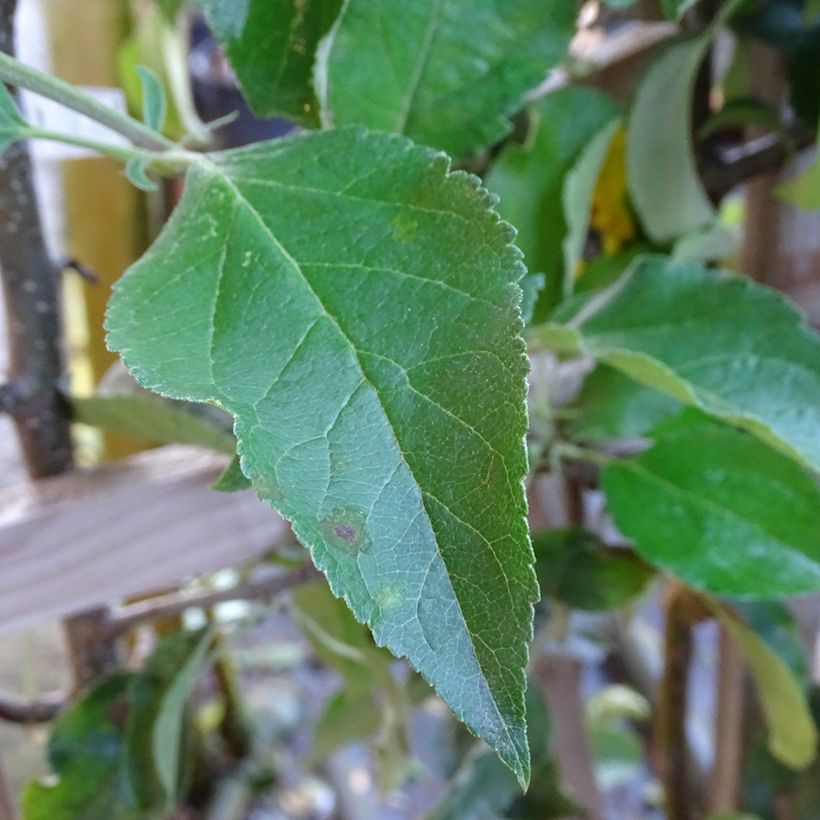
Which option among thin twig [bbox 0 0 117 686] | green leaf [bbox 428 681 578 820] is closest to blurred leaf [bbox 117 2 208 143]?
thin twig [bbox 0 0 117 686]

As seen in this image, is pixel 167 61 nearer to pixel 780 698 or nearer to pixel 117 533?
pixel 117 533

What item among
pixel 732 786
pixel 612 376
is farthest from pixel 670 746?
pixel 612 376

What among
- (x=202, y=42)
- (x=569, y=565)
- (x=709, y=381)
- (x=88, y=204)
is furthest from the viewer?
(x=202, y=42)

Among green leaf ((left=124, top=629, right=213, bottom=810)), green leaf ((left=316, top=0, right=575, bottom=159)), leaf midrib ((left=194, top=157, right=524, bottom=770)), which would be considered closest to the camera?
leaf midrib ((left=194, top=157, right=524, bottom=770))

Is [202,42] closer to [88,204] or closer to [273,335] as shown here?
[88,204]

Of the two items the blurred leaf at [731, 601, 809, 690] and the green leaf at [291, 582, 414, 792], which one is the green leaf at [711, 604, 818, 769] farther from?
the green leaf at [291, 582, 414, 792]

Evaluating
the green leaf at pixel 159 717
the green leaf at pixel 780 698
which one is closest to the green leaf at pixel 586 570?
the green leaf at pixel 780 698
